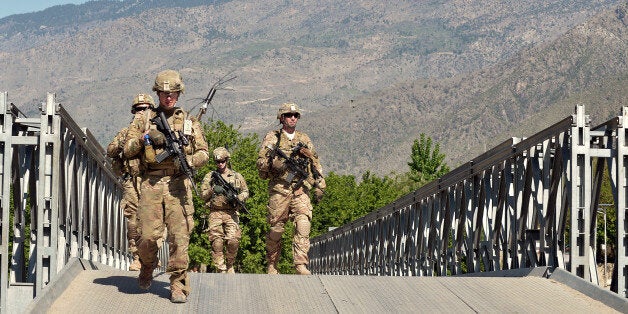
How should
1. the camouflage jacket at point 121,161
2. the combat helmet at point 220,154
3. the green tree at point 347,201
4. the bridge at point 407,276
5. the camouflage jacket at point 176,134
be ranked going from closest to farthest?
the bridge at point 407,276, the camouflage jacket at point 176,134, the camouflage jacket at point 121,161, the combat helmet at point 220,154, the green tree at point 347,201

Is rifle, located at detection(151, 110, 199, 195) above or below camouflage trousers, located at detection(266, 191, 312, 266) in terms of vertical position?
above

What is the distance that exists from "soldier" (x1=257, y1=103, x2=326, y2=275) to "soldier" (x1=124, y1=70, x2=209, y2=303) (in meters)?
6.41

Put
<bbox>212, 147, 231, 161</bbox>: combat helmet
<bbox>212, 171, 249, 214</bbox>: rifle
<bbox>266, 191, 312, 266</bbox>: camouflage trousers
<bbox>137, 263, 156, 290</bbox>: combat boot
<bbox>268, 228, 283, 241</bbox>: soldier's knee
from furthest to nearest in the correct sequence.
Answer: <bbox>212, 171, 249, 214</bbox>: rifle, <bbox>212, 147, 231, 161</bbox>: combat helmet, <bbox>268, 228, 283, 241</bbox>: soldier's knee, <bbox>266, 191, 312, 266</bbox>: camouflage trousers, <bbox>137, 263, 156, 290</bbox>: combat boot

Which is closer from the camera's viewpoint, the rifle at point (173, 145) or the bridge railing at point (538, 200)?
the rifle at point (173, 145)

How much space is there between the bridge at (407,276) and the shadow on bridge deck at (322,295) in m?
0.02

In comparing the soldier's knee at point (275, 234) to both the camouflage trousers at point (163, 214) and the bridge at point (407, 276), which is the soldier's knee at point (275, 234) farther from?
the camouflage trousers at point (163, 214)

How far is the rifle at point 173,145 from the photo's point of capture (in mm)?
13188

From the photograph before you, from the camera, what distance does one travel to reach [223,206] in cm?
2317

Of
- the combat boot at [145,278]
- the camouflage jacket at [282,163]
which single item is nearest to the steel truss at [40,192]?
the combat boot at [145,278]

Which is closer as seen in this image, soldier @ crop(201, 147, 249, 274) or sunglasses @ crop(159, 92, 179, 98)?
sunglasses @ crop(159, 92, 179, 98)

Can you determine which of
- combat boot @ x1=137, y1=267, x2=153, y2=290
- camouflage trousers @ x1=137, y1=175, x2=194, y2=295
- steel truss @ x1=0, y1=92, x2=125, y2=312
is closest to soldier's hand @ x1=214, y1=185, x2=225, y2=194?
steel truss @ x1=0, y1=92, x2=125, y2=312

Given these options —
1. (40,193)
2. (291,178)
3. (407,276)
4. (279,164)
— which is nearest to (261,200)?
(291,178)

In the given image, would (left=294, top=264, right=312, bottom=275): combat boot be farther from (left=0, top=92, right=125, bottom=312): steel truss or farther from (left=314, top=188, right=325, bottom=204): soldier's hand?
(left=0, top=92, right=125, bottom=312): steel truss

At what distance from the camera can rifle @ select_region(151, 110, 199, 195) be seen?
13.2 m
